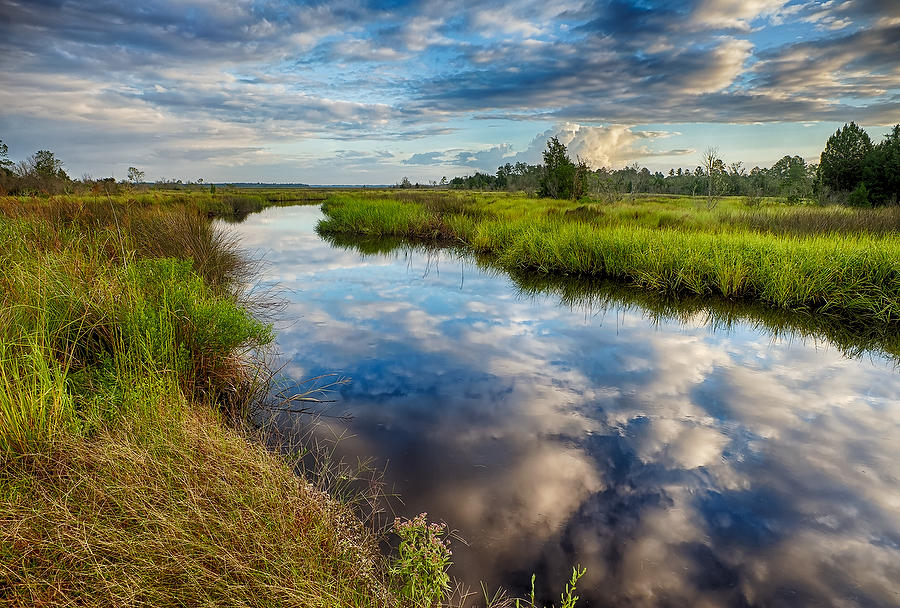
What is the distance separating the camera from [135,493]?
2.47 metres

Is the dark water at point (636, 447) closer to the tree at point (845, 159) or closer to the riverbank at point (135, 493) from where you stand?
the riverbank at point (135, 493)

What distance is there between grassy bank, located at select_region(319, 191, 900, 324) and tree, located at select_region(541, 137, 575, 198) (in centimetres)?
1253

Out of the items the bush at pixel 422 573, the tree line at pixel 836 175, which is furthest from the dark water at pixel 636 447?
the tree line at pixel 836 175

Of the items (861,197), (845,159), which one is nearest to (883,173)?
(861,197)

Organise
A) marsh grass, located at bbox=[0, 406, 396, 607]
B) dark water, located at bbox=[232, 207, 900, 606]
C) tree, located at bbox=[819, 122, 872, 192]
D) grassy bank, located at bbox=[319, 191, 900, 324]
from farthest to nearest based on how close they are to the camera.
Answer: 1. tree, located at bbox=[819, 122, 872, 192]
2. grassy bank, located at bbox=[319, 191, 900, 324]
3. dark water, located at bbox=[232, 207, 900, 606]
4. marsh grass, located at bbox=[0, 406, 396, 607]

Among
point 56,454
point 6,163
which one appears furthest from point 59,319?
point 6,163

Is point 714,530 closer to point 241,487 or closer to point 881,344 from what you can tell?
point 241,487

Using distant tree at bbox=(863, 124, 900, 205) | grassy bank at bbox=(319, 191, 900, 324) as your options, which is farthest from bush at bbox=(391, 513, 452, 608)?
distant tree at bbox=(863, 124, 900, 205)

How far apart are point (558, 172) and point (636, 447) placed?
30.1 meters

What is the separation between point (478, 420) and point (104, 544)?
3534 millimetres

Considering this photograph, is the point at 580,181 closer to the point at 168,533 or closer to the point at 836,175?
the point at 836,175

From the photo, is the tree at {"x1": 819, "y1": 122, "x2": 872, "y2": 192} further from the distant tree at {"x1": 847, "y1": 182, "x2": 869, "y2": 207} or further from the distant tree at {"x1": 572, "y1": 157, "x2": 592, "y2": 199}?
the distant tree at {"x1": 572, "y1": 157, "x2": 592, "y2": 199}

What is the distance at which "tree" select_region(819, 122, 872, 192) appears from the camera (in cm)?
3684

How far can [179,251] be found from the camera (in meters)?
9.10
